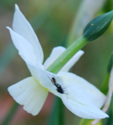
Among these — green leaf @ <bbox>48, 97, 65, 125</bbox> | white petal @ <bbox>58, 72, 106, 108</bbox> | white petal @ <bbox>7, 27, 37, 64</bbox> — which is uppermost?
white petal @ <bbox>7, 27, 37, 64</bbox>

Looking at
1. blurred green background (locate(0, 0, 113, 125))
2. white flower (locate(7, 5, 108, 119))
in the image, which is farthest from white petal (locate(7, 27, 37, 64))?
blurred green background (locate(0, 0, 113, 125))

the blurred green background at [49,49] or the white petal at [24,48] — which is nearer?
the white petal at [24,48]

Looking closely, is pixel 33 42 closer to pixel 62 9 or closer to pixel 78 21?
pixel 78 21

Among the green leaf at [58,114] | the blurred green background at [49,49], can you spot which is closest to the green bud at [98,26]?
the green leaf at [58,114]

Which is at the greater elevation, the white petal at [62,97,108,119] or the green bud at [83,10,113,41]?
the green bud at [83,10,113,41]

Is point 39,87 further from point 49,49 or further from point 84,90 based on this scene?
point 49,49

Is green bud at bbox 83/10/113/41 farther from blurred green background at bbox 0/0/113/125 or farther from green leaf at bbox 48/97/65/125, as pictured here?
blurred green background at bbox 0/0/113/125

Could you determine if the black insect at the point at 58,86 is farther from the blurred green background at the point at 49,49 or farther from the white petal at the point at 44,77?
the blurred green background at the point at 49,49
